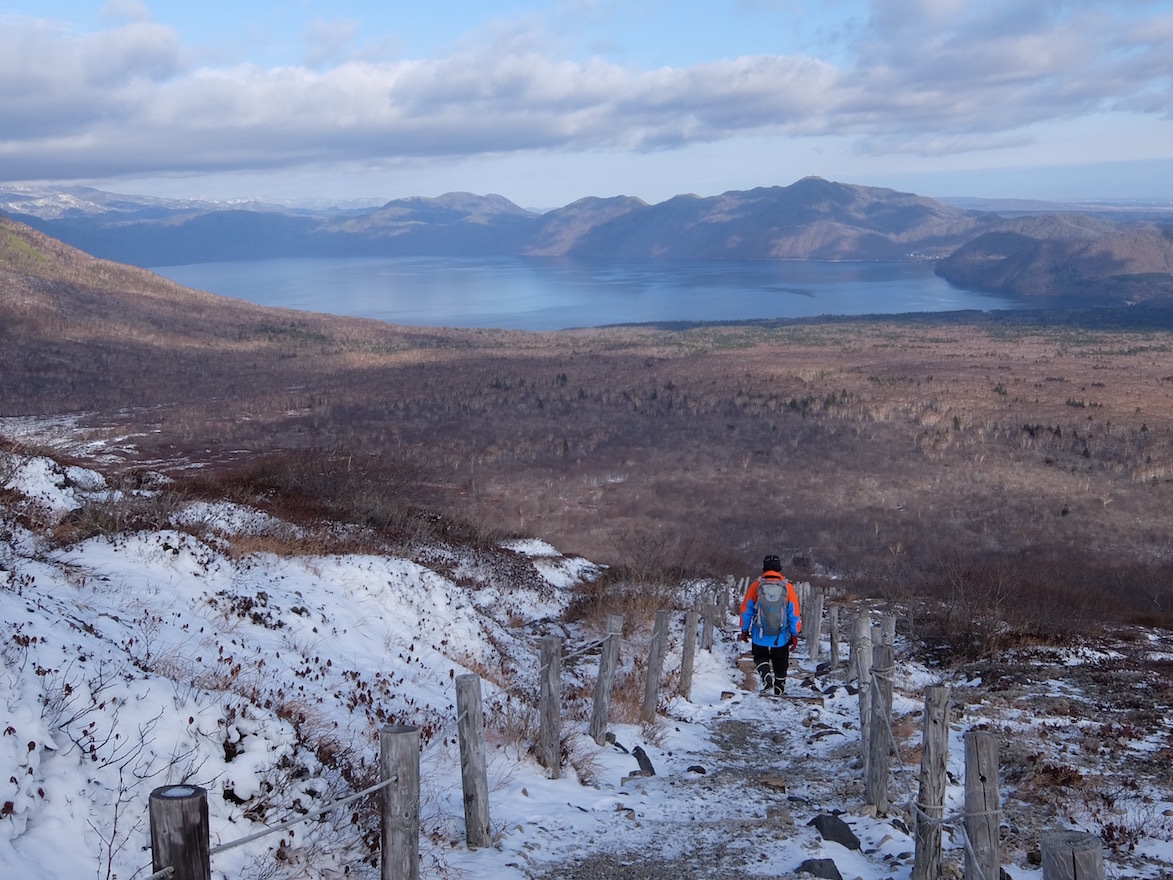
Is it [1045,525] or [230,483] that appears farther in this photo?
[1045,525]

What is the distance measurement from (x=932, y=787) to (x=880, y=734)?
121cm

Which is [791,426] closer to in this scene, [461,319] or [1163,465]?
[1163,465]

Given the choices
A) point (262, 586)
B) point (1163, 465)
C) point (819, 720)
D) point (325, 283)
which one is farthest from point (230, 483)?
point (325, 283)

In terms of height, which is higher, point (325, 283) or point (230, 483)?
point (325, 283)

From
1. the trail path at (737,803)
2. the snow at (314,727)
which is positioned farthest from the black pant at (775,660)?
the trail path at (737,803)

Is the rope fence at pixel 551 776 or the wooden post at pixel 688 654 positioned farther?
the wooden post at pixel 688 654

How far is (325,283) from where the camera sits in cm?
19538

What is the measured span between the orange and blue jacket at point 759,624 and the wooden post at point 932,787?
15.4 feet

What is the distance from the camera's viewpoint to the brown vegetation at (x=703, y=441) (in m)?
21.1

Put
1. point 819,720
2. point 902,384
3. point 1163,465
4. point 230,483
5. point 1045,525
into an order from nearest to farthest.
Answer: point 819,720
point 230,483
point 1045,525
point 1163,465
point 902,384

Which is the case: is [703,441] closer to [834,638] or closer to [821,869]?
[834,638]

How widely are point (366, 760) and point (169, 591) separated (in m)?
3.71

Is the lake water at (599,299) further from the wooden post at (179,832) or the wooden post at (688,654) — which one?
the wooden post at (179,832)

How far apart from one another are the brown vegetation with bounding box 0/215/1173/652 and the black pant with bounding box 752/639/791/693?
4.01 metres
